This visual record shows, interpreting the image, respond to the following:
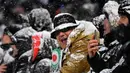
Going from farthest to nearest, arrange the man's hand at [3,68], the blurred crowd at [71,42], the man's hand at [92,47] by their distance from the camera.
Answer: the man's hand at [3,68] → the blurred crowd at [71,42] → the man's hand at [92,47]

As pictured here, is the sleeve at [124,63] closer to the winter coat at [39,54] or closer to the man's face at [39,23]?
the winter coat at [39,54]

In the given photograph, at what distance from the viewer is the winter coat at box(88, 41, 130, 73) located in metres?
4.87

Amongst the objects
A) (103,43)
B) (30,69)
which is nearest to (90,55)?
(103,43)

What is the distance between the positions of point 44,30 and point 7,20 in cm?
548

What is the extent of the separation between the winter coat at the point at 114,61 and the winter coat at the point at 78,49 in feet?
0.77

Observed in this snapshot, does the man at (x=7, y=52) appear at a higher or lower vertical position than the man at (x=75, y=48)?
higher

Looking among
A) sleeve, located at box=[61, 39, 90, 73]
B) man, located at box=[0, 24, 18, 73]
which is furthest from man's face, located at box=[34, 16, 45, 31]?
sleeve, located at box=[61, 39, 90, 73]

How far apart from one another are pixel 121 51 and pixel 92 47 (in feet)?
0.92

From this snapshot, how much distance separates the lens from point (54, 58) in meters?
5.93

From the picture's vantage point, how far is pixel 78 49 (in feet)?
18.1

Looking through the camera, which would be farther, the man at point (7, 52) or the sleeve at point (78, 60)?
the man at point (7, 52)

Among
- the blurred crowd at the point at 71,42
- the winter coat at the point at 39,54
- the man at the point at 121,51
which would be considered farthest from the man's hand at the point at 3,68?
the man at the point at 121,51

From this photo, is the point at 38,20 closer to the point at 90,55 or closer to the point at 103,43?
the point at 103,43

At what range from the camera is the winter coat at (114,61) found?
487 cm
